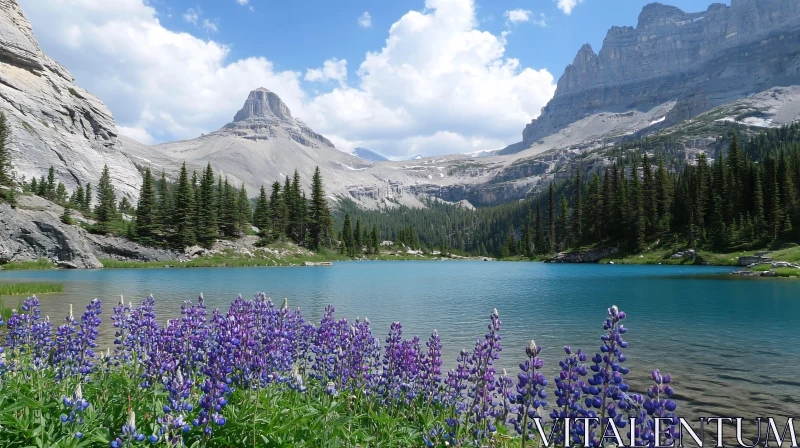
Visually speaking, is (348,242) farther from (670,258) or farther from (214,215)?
(670,258)

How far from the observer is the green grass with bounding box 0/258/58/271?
59588 millimetres

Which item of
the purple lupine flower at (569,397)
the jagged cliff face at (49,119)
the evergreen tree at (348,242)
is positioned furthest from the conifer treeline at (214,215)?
the purple lupine flower at (569,397)

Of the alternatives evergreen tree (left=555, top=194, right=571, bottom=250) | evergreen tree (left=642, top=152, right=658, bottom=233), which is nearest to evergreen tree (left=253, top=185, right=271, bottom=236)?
evergreen tree (left=555, top=194, right=571, bottom=250)

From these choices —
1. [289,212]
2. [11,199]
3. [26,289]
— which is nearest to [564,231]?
[289,212]

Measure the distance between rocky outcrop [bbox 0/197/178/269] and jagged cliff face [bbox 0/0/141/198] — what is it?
65252 millimetres

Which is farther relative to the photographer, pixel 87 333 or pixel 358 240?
pixel 358 240

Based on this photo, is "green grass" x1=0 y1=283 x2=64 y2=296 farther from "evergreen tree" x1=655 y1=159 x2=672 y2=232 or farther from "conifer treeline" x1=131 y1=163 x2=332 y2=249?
"evergreen tree" x1=655 y1=159 x2=672 y2=232

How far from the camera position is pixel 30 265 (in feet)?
201

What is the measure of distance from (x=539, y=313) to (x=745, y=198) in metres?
104

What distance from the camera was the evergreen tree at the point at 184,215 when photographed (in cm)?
8881

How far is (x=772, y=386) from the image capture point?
1296cm

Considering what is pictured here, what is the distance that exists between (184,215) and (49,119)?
319 ft

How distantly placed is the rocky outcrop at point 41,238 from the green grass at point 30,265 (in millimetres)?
1027

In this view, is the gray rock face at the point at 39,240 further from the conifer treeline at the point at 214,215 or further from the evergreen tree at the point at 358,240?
the evergreen tree at the point at 358,240
